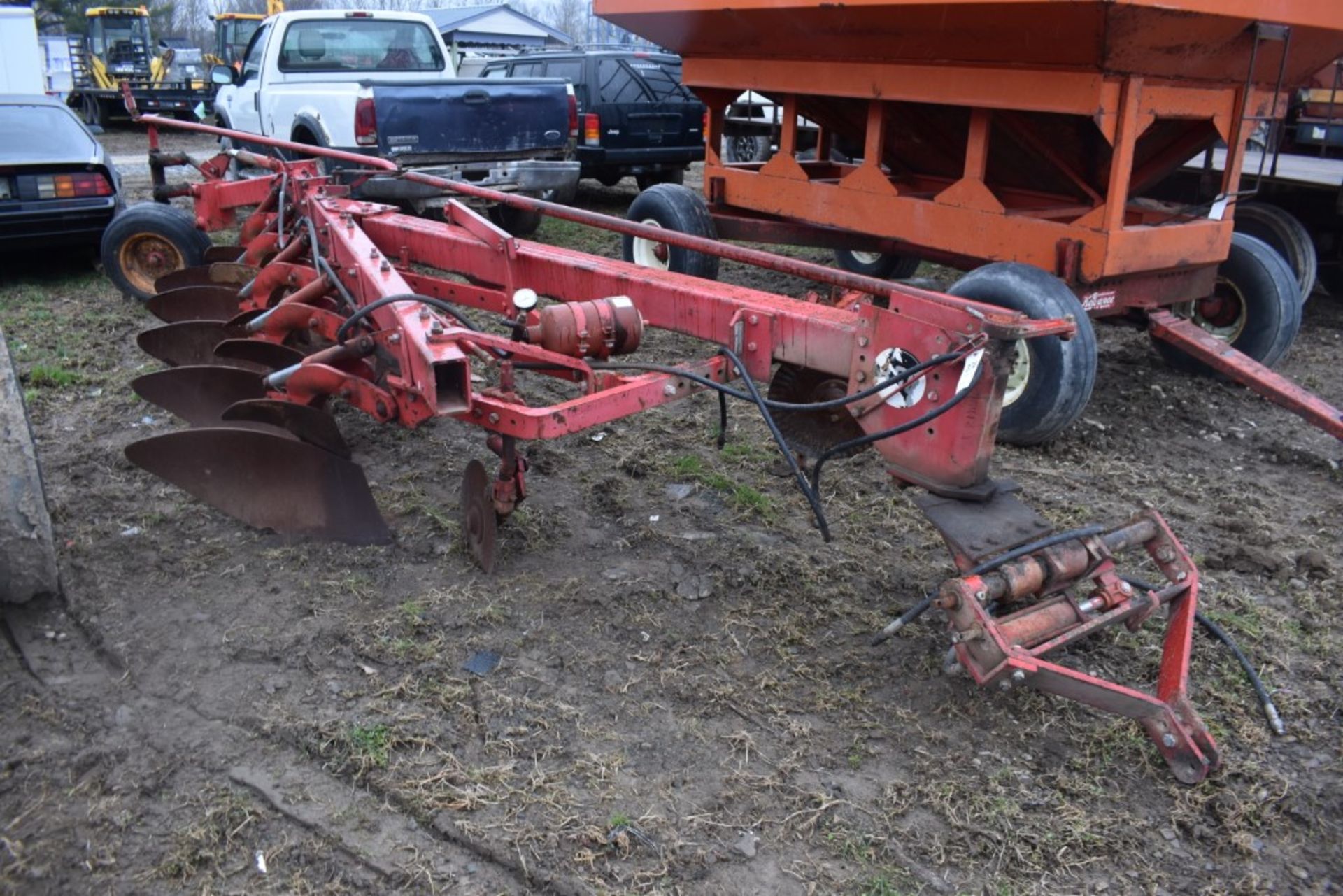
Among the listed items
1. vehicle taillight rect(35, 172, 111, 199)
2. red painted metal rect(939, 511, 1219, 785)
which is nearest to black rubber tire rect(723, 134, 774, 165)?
vehicle taillight rect(35, 172, 111, 199)

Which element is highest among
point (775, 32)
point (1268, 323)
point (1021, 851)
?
point (775, 32)

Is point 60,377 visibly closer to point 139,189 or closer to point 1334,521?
point 1334,521

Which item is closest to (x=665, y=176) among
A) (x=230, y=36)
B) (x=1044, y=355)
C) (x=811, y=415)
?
(x=1044, y=355)

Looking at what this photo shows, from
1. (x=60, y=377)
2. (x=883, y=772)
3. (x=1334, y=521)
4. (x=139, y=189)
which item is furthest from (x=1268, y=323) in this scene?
(x=139, y=189)

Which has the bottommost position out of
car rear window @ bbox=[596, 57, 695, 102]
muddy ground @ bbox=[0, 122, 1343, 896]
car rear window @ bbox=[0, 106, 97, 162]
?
muddy ground @ bbox=[0, 122, 1343, 896]

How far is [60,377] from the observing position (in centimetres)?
597

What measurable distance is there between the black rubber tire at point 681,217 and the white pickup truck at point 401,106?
81 cm

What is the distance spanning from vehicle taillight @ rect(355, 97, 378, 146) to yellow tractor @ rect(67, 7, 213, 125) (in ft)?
57.7

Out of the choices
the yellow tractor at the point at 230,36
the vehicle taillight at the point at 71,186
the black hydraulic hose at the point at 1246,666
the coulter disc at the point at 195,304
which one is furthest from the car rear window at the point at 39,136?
the yellow tractor at the point at 230,36

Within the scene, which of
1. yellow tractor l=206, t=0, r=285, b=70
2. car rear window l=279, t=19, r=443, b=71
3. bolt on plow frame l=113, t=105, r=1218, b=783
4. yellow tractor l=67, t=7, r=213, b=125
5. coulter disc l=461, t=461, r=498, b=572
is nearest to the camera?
bolt on plow frame l=113, t=105, r=1218, b=783

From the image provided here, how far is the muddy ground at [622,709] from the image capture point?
2.65 m

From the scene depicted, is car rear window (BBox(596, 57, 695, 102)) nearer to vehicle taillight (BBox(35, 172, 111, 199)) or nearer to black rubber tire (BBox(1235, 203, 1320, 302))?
vehicle taillight (BBox(35, 172, 111, 199))

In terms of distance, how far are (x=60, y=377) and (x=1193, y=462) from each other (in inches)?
240

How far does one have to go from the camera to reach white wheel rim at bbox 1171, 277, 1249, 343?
6363 mm
